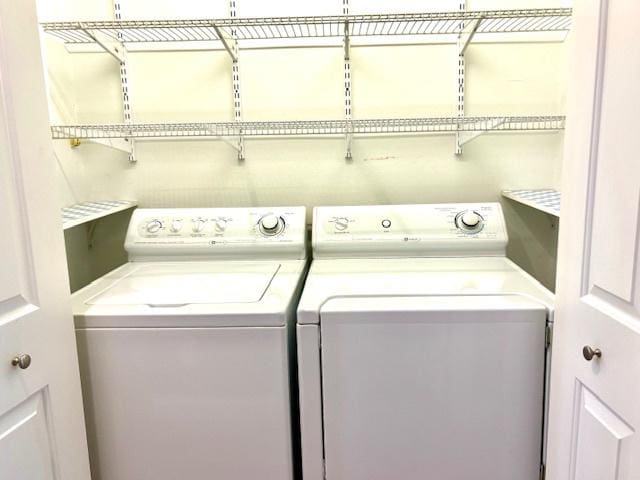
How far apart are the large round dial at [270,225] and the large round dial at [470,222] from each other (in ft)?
2.29

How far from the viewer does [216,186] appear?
2141mm

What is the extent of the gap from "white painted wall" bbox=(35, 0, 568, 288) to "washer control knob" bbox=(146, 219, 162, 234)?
0.24 meters

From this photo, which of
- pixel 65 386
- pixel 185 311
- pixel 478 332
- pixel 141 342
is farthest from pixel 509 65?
pixel 65 386

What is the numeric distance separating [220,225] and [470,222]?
0.98 m

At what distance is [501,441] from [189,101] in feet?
5.73

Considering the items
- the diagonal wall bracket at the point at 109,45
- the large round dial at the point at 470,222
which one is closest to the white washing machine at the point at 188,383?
the large round dial at the point at 470,222

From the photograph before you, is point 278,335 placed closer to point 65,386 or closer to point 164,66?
point 65,386

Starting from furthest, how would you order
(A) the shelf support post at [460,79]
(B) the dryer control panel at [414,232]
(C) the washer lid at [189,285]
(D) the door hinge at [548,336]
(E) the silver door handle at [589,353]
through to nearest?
(A) the shelf support post at [460,79]
(B) the dryer control panel at [414,232]
(C) the washer lid at [189,285]
(D) the door hinge at [548,336]
(E) the silver door handle at [589,353]

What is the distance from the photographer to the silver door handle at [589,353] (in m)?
0.94

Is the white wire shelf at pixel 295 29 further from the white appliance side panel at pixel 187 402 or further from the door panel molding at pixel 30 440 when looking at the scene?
the door panel molding at pixel 30 440

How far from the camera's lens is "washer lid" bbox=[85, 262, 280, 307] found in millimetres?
1402

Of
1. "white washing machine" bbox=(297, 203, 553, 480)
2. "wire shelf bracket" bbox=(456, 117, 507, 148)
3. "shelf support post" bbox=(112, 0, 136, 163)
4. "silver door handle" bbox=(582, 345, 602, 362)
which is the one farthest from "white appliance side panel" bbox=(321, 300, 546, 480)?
"shelf support post" bbox=(112, 0, 136, 163)

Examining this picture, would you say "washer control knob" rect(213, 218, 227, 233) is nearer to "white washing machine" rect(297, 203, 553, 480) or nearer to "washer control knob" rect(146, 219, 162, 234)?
"washer control knob" rect(146, 219, 162, 234)

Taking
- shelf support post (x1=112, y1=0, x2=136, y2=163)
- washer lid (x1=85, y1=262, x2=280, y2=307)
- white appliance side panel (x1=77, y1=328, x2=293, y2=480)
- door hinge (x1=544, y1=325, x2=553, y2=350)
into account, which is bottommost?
white appliance side panel (x1=77, y1=328, x2=293, y2=480)
